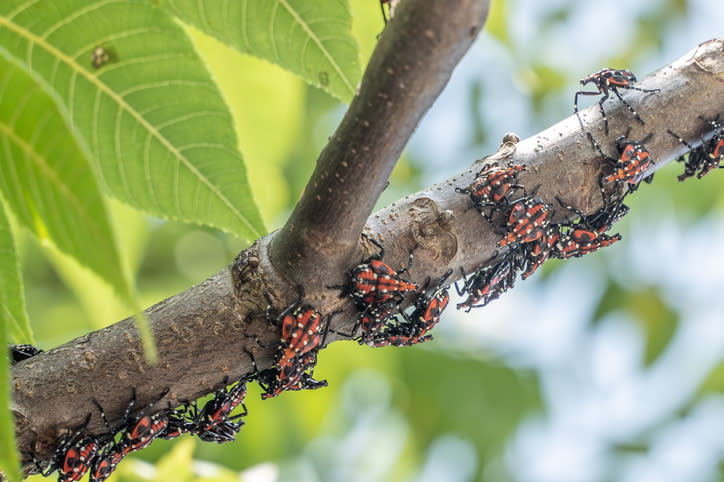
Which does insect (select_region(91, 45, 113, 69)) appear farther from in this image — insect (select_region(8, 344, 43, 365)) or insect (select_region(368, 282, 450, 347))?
insect (select_region(368, 282, 450, 347))

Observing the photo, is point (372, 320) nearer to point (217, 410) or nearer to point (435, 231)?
point (435, 231)

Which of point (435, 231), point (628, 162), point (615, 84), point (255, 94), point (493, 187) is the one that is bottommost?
point (435, 231)

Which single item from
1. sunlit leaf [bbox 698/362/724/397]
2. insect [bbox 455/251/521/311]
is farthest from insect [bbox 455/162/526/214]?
sunlit leaf [bbox 698/362/724/397]

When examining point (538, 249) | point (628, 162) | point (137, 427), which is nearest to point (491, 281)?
point (538, 249)

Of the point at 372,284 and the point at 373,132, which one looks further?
the point at 372,284

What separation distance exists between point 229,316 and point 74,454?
574mm

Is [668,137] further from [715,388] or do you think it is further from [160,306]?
[715,388]

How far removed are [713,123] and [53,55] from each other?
2.24 metres

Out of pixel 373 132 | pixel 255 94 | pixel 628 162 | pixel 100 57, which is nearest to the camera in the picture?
pixel 373 132

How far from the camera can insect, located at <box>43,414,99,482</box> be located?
180cm

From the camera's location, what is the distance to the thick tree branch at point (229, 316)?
181 centimetres

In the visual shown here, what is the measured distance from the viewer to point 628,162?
2160 mm

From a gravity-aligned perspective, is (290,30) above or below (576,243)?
above

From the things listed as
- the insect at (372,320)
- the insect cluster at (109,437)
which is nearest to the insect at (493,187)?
the insect at (372,320)
